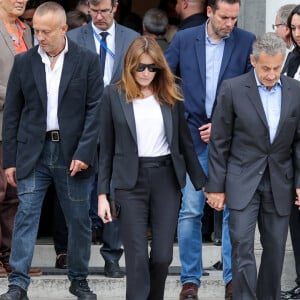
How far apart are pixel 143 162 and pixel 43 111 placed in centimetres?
104

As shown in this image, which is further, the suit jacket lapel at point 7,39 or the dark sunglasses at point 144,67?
the suit jacket lapel at point 7,39

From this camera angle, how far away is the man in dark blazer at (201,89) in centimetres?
880

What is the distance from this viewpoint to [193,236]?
348 inches

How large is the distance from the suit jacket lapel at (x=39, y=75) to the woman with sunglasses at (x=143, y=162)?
698mm

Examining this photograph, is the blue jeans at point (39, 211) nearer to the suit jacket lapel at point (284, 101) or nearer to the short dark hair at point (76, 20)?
the suit jacket lapel at point (284, 101)

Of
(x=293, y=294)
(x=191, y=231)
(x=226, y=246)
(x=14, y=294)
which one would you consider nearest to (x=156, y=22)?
(x=191, y=231)

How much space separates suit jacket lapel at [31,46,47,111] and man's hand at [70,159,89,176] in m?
0.44

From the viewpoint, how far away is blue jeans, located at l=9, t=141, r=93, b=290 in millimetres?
8445

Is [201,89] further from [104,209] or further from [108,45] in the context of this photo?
[104,209]

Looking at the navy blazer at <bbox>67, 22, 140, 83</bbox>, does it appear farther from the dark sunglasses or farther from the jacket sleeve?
the dark sunglasses

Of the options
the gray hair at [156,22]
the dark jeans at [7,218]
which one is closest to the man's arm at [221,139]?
the dark jeans at [7,218]

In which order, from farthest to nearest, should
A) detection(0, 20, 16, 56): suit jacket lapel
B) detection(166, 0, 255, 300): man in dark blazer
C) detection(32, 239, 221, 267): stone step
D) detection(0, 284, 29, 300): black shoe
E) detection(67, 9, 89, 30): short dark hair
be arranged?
detection(67, 9, 89, 30): short dark hair → detection(32, 239, 221, 267): stone step → detection(0, 20, 16, 56): suit jacket lapel → detection(166, 0, 255, 300): man in dark blazer → detection(0, 284, 29, 300): black shoe

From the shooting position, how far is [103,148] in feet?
25.9

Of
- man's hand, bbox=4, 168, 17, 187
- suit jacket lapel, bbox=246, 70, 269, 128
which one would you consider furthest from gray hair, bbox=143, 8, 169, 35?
suit jacket lapel, bbox=246, 70, 269, 128
